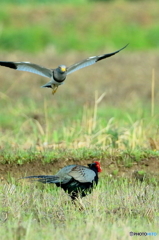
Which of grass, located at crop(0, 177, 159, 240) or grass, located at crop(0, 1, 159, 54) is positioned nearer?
grass, located at crop(0, 177, 159, 240)

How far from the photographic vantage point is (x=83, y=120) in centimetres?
988

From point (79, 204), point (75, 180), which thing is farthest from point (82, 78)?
point (79, 204)

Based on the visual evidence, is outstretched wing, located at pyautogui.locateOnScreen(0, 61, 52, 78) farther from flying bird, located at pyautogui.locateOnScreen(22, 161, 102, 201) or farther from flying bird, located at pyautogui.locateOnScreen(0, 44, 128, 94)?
flying bird, located at pyautogui.locateOnScreen(22, 161, 102, 201)

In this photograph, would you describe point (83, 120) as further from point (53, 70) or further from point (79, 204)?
point (79, 204)

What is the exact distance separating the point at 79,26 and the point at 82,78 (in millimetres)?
7026

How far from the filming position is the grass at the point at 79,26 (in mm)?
21469

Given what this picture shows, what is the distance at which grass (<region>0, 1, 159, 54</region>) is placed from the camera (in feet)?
70.4

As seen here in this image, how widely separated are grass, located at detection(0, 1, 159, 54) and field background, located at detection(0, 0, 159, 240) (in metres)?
0.04

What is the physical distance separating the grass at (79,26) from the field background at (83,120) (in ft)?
0.12

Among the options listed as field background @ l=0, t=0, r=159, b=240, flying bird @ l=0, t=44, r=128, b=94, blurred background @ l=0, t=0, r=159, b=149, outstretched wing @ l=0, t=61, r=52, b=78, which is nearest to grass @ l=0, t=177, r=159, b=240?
field background @ l=0, t=0, r=159, b=240

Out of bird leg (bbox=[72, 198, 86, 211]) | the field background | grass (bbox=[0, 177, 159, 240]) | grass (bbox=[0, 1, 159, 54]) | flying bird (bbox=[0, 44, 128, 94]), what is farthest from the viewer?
grass (bbox=[0, 1, 159, 54])

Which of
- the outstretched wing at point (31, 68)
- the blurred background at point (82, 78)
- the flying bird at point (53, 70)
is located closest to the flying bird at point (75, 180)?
the flying bird at point (53, 70)

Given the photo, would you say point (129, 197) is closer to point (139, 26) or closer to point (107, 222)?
point (107, 222)

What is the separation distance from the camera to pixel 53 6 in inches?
1016
